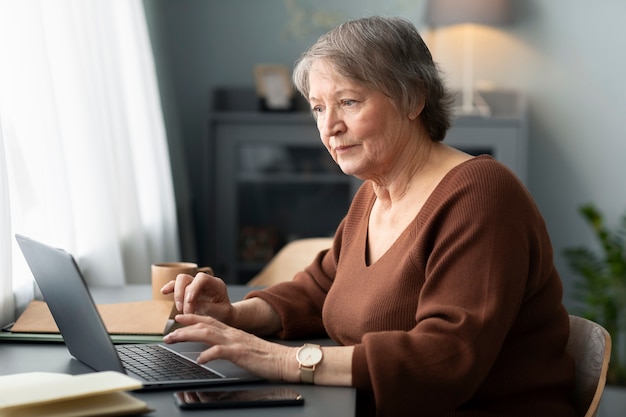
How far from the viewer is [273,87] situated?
14.2 ft

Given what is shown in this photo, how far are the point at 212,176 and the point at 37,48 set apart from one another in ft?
6.31

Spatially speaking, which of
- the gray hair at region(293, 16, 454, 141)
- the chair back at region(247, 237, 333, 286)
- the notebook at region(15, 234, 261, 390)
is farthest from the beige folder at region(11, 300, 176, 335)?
the chair back at region(247, 237, 333, 286)

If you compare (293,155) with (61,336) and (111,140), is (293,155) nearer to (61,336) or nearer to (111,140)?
(111,140)

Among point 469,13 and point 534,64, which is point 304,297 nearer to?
point 469,13

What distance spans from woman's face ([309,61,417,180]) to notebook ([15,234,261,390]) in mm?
470

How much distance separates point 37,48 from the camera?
230 centimetres

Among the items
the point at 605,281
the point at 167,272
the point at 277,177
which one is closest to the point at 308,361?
the point at 167,272

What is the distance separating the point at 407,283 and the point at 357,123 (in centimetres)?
32

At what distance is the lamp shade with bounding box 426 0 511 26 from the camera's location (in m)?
4.20

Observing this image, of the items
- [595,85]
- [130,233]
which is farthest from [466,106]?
[130,233]

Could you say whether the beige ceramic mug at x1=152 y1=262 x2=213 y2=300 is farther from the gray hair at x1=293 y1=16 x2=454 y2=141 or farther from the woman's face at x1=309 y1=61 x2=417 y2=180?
the gray hair at x1=293 y1=16 x2=454 y2=141

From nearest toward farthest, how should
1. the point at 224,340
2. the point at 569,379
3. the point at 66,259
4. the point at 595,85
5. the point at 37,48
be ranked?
the point at 66,259 < the point at 224,340 < the point at 569,379 < the point at 37,48 < the point at 595,85

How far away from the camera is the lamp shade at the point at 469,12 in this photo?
4.20 meters

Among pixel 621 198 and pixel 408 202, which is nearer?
pixel 408 202
